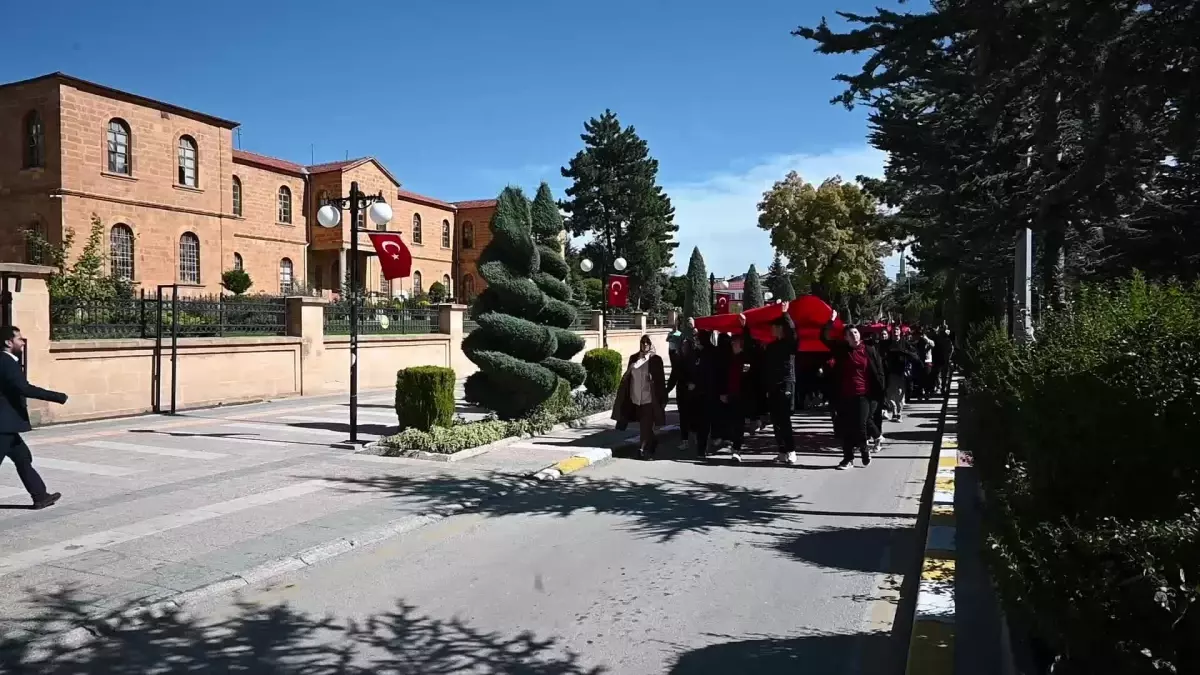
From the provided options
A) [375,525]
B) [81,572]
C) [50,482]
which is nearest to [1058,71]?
[375,525]

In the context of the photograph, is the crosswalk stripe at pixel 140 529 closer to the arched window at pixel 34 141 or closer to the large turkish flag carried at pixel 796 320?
the large turkish flag carried at pixel 796 320

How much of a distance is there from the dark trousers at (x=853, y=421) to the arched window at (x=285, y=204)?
129ft

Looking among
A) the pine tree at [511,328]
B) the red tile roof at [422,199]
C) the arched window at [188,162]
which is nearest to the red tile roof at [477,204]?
the red tile roof at [422,199]

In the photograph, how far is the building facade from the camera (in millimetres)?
31078

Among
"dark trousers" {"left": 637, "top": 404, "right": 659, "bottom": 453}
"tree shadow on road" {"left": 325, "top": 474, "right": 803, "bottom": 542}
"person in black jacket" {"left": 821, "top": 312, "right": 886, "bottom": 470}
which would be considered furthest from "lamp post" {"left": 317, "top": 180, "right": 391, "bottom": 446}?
"person in black jacket" {"left": 821, "top": 312, "right": 886, "bottom": 470}

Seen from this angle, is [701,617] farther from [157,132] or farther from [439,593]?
[157,132]

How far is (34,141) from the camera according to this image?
31.6 metres

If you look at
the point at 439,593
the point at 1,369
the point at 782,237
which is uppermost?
the point at 782,237

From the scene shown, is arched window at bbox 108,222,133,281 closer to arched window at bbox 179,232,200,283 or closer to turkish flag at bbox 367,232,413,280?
arched window at bbox 179,232,200,283

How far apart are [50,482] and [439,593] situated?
19.3ft

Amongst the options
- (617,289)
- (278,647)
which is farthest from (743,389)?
(617,289)

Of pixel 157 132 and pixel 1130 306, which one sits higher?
pixel 157 132

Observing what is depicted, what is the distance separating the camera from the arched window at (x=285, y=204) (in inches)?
1754

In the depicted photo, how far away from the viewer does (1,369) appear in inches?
294
